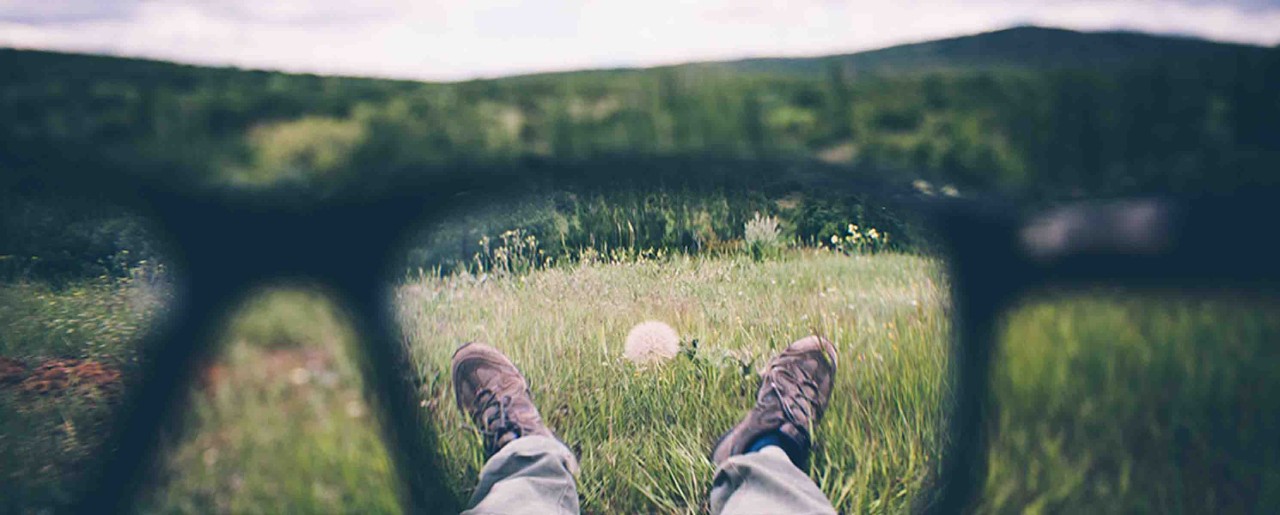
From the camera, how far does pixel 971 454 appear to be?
55 centimetres

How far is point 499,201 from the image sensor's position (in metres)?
0.51

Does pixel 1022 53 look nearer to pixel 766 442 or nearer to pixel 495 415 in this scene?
pixel 766 442

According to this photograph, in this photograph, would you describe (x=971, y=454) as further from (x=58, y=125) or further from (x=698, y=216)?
(x=58, y=125)

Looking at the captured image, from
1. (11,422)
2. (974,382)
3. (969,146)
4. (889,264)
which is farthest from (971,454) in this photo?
(11,422)

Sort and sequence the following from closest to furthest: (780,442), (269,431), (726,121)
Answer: (726,121)
(269,431)
(780,442)

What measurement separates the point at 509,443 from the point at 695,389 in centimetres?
24

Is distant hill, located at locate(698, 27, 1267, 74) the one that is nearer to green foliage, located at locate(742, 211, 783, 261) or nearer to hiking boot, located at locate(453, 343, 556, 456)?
green foliage, located at locate(742, 211, 783, 261)

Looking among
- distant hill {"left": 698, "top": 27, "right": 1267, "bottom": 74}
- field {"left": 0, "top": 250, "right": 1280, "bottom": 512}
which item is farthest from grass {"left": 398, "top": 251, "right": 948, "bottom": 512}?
distant hill {"left": 698, "top": 27, "right": 1267, "bottom": 74}

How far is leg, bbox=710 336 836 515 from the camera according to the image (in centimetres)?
65

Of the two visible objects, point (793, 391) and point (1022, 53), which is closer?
point (1022, 53)

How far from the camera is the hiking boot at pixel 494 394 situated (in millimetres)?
674

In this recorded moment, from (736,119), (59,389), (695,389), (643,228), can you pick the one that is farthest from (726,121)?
(59,389)

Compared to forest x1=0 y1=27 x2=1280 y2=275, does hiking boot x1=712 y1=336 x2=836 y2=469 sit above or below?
below

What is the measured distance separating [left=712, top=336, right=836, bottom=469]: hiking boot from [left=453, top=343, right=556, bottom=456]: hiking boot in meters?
0.20
